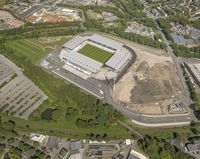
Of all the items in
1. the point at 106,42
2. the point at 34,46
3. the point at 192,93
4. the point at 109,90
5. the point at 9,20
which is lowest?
the point at 109,90

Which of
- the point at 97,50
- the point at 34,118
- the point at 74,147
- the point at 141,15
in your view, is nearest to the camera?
the point at 74,147

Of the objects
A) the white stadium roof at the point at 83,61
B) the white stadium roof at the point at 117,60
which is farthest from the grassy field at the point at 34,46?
the white stadium roof at the point at 117,60

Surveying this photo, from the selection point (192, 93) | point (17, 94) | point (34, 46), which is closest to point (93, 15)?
point (34, 46)

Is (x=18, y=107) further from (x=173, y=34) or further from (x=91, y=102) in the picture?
(x=173, y=34)

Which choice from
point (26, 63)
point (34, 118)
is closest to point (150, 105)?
point (34, 118)

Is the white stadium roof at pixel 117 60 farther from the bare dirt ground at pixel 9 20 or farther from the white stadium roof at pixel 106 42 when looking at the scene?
the bare dirt ground at pixel 9 20

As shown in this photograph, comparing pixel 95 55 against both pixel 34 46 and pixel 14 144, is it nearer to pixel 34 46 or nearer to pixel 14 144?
pixel 34 46

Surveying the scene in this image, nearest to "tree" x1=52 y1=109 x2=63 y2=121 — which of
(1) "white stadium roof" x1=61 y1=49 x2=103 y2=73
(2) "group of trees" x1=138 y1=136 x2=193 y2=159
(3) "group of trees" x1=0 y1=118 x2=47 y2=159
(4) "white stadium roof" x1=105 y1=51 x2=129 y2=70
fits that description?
(3) "group of trees" x1=0 y1=118 x2=47 y2=159
